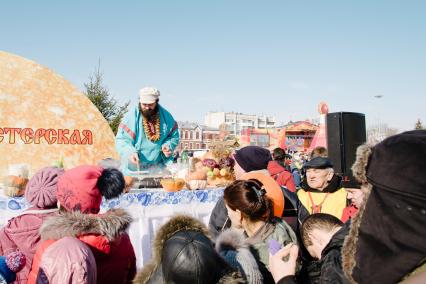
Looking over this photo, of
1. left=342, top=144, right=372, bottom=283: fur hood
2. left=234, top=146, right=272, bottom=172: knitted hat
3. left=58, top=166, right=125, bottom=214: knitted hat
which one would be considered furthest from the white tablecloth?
left=342, top=144, right=372, bottom=283: fur hood

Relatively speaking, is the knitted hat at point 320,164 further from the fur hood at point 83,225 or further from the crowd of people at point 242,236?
the fur hood at point 83,225

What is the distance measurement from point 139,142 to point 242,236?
3.17 metres

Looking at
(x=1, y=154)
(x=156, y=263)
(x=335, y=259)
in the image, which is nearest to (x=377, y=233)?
(x=335, y=259)

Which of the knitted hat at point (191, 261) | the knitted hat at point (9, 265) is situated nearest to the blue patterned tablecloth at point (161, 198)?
the knitted hat at point (9, 265)

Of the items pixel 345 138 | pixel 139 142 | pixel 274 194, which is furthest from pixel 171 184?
pixel 345 138

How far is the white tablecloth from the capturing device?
11.8 feet

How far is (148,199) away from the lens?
3.83 m

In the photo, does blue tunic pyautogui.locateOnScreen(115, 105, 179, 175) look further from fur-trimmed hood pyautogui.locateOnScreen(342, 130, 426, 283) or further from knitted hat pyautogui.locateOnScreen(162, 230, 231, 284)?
fur-trimmed hood pyautogui.locateOnScreen(342, 130, 426, 283)

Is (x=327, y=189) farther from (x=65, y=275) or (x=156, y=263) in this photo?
(x=65, y=275)

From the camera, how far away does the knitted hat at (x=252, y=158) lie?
11.0 ft

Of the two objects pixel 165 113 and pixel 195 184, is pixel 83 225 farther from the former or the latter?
pixel 165 113

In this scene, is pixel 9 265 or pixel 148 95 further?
pixel 148 95

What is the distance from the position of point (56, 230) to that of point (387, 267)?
151 centimetres

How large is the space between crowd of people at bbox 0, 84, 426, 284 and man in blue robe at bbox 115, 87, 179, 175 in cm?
230
